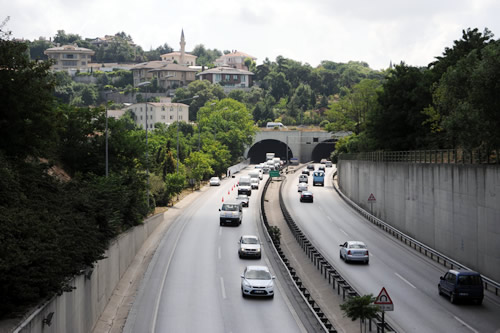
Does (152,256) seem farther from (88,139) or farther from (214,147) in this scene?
(214,147)

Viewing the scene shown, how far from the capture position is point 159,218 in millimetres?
56812

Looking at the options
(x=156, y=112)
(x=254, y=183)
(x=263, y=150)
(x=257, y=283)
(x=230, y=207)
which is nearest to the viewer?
(x=257, y=283)

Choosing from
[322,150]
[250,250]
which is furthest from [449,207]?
[322,150]

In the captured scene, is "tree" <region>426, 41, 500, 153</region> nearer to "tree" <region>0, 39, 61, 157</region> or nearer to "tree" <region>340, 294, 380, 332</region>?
"tree" <region>340, 294, 380, 332</region>

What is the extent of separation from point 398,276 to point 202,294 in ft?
36.7

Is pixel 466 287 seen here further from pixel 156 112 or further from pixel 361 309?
pixel 156 112

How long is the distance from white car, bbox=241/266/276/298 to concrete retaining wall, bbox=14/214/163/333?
6110 mm

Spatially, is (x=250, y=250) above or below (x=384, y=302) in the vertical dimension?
below

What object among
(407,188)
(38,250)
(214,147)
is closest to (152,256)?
(407,188)

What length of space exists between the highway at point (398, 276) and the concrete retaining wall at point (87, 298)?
11.6 m

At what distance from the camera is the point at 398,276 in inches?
1444

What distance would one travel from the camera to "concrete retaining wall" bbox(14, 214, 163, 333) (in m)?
17.8

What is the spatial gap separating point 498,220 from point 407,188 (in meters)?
18.9

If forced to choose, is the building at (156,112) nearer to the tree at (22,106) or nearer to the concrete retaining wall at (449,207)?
the concrete retaining wall at (449,207)
